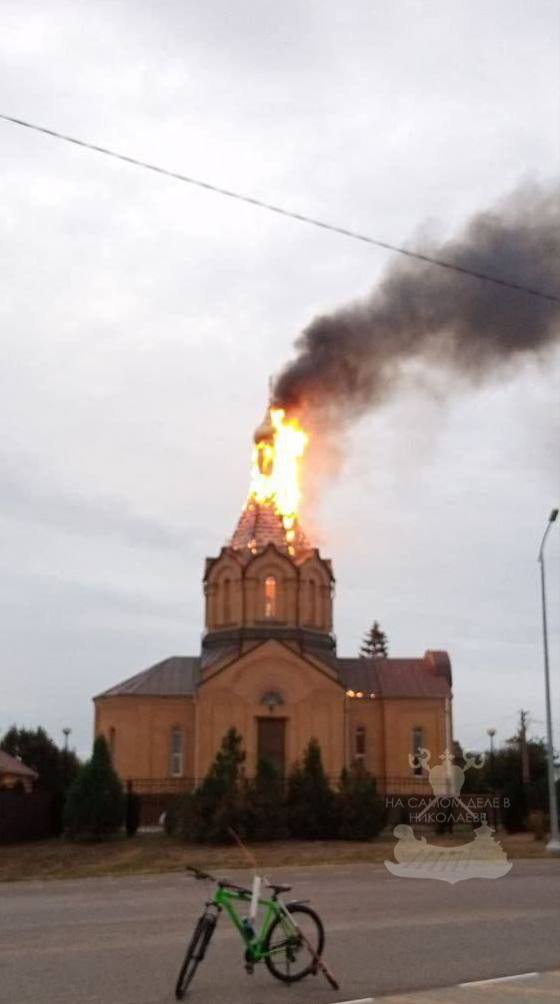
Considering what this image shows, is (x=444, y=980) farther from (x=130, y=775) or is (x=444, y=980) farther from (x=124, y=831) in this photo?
(x=130, y=775)

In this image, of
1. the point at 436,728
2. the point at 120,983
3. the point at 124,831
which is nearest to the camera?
the point at 120,983

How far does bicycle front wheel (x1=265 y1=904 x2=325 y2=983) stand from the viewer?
9352 mm

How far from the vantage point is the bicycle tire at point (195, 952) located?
8891 mm

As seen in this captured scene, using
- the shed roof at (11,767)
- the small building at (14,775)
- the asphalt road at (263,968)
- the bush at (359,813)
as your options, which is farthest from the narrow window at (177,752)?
the asphalt road at (263,968)

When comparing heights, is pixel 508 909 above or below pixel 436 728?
below

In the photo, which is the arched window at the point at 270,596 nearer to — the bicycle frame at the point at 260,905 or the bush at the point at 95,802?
the bush at the point at 95,802

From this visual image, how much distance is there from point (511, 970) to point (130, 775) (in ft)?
120

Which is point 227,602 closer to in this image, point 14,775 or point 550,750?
point 14,775

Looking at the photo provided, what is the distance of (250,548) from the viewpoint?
4703cm

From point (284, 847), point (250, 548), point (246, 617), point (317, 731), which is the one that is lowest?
point (284, 847)

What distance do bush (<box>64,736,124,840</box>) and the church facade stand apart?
930 centimetres

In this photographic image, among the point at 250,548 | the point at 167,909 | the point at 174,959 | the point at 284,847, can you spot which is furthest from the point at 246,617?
the point at 174,959

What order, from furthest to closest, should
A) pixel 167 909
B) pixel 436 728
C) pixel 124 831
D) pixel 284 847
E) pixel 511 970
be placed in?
pixel 436 728, pixel 124 831, pixel 284 847, pixel 167 909, pixel 511 970

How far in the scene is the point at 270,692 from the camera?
43.7 m
